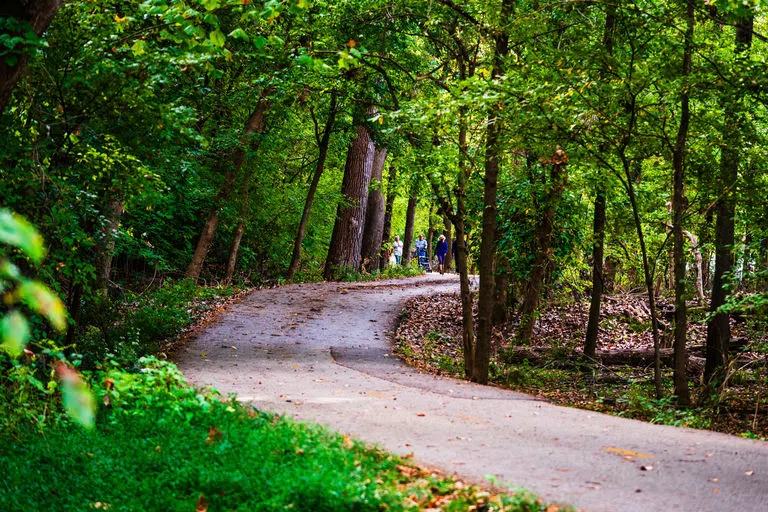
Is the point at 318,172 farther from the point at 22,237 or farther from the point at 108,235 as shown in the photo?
the point at 22,237

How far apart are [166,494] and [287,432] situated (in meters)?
1.29

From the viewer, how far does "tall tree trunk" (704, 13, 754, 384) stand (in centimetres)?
985

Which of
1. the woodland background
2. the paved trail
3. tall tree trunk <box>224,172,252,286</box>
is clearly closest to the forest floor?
the woodland background

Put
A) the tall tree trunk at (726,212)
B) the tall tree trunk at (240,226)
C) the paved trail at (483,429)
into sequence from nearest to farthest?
the paved trail at (483,429) → the tall tree trunk at (726,212) → the tall tree trunk at (240,226)

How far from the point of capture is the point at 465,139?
42.8ft

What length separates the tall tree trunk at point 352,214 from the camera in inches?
1019

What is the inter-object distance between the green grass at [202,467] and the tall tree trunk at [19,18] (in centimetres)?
301

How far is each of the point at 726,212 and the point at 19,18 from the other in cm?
1040

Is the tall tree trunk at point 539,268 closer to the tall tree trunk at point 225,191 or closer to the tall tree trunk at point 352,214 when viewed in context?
the tall tree trunk at point 225,191

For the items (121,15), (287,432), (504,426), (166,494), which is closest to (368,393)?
(504,426)

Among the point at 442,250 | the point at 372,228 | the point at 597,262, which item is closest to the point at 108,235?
the point at 597,262

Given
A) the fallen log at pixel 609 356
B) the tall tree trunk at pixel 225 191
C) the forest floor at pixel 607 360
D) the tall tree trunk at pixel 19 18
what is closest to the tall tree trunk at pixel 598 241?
the fallen log at pixel 609 356

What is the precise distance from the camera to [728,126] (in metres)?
9.97

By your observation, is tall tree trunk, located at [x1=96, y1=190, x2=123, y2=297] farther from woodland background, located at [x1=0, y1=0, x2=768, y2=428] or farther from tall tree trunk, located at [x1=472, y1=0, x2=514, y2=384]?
tall tree trunk, located at [x1=472, y1=0, x2=514, y2=384]
